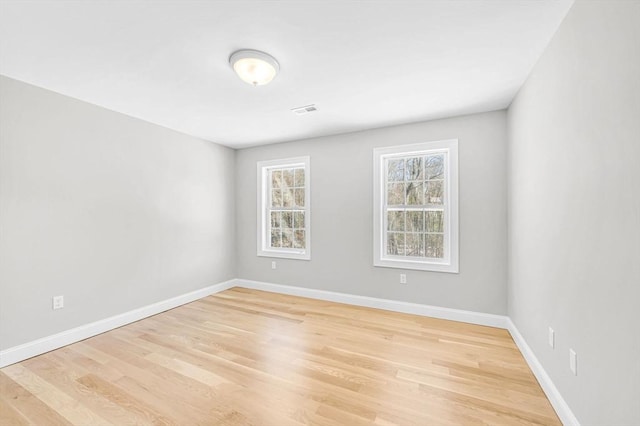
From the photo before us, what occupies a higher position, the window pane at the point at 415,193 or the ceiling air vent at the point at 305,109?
the ceiling air vent at the point at 305,109

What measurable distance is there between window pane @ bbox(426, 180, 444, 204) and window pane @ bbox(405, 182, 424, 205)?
85 mm

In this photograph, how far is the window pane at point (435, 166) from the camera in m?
3.48

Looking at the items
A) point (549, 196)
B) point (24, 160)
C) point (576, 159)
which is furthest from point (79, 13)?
point (549, 196)

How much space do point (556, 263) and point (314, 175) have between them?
120 inches

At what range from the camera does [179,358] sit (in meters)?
2.44

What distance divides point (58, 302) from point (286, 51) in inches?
126

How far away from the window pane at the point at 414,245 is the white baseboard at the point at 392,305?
65 centimetres

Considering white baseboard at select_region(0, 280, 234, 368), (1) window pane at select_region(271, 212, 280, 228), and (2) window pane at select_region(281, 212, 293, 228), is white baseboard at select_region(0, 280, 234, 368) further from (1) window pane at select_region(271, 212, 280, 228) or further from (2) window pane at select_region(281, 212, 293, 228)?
(2) window pane at select_region(281, 212, 293, 228)

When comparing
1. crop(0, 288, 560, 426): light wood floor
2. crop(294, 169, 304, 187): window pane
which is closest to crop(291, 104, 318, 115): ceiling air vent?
crop(294, 169, 304, 187): window pane

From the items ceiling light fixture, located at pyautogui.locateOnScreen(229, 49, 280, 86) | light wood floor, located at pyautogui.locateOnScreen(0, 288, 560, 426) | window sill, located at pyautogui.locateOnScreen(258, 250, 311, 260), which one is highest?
ceiling light fixture, located at pyautogui.locateOnScreen(229, 49, 280, 86)

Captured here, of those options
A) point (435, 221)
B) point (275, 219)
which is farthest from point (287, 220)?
point (435, 221)

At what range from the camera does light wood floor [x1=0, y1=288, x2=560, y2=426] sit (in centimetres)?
175

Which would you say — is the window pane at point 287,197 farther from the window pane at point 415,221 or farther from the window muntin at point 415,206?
the window pane at point 415,221

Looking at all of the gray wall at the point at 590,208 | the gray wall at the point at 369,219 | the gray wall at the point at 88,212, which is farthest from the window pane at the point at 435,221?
the gray wall at the point at 88,212
